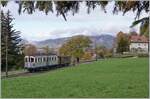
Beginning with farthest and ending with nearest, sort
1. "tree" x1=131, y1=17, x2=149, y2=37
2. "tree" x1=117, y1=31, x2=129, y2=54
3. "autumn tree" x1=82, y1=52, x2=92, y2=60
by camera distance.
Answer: "autumn tree" x1=82, y1=52, x2=92, y2=60
"tree" x1=117, y1=31, x2=129, y2=54
"tree" x1=131, y1=17, x2=149, y2=37

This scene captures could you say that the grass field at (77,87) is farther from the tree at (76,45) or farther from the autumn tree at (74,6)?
the tree at (76,45)

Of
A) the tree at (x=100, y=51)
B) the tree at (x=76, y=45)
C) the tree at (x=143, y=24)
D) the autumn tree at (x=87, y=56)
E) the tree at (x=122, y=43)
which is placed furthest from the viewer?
the tree at (x=100, y=51)

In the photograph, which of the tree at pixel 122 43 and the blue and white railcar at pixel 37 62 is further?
the tree at pixel 122 43

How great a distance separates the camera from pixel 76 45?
100125 mm

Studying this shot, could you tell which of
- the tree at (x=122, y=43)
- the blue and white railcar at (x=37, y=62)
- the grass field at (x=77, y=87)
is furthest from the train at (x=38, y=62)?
the tree at (x=122, y=43)

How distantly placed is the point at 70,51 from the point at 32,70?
47850 millimetres

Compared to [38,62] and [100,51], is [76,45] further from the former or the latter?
[38,62]

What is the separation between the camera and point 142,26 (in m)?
4.41

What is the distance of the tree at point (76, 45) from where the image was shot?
325 ft

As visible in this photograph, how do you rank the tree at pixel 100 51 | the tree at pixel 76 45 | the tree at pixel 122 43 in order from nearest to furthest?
the tree at pixel 76 45 → the tree at pixel 122 43 → the tree at pixel 100 51

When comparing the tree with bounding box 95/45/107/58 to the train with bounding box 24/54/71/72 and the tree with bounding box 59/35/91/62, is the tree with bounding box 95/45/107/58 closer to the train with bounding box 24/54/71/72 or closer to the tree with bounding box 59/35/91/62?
the tree with bounding box 59/35/91/62

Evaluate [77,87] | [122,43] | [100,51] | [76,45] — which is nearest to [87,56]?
[100,51]

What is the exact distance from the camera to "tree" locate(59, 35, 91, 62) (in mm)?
98938

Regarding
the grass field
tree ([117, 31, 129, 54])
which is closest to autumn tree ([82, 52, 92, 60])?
tree ([117, 31, 129, 54])
